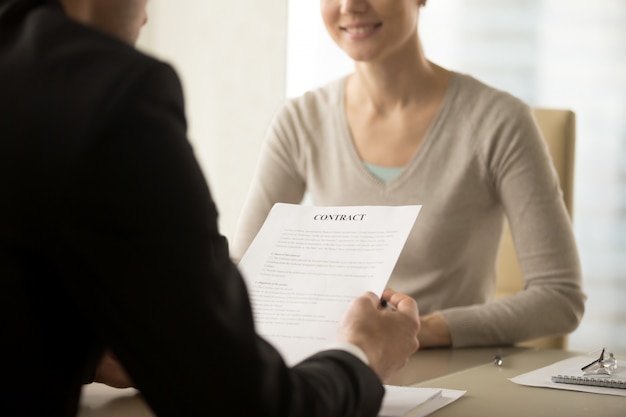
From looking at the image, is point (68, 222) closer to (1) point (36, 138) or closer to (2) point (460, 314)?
(1) point (36, 138)

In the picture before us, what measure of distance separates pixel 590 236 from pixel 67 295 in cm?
286

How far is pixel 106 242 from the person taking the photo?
601 mm

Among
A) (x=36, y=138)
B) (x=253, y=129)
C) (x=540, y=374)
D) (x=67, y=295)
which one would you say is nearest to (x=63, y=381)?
(x=67, y=295)

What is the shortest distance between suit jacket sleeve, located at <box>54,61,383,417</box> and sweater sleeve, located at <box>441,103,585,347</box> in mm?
936

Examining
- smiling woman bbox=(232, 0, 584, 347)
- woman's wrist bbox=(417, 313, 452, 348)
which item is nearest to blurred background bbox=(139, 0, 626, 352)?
smiling woman bbox=(232, 0, 584, 347)

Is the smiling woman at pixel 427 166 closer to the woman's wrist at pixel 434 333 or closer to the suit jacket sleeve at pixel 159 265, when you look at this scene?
the woman's wrist at pixel 434 333

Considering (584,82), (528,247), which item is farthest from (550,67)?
(528,247)

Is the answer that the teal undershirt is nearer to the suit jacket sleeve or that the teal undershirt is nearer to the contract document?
the contract document

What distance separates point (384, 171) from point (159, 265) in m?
1.36

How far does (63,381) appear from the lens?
0.66m

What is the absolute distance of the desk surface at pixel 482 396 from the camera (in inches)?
40.8

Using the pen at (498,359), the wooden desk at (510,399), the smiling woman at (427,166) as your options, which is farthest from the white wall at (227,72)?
the wooden desk at (510,399)

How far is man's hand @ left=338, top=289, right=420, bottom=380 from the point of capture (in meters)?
0.88

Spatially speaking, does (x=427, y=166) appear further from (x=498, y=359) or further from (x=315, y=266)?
(x=315, y=266)
